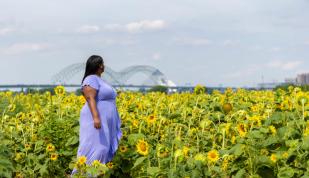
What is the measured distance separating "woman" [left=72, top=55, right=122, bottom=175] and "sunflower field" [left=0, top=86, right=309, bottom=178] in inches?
7.1

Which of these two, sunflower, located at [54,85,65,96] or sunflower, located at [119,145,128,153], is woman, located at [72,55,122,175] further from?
→ sunflower, located at [54,85,65,96]

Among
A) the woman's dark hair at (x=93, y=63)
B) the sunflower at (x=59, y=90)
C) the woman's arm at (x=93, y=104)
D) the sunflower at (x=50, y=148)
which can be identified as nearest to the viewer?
the woman's arm at (x=93, y=104)

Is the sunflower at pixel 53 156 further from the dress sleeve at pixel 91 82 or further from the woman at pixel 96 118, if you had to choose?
the dress sleeve at pixel 91 82

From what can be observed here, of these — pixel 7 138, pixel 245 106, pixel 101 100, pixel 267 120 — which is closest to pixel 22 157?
pixel 7 138

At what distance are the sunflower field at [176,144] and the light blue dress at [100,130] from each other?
0.14 metres

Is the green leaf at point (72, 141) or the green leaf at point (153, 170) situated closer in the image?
the green leaf at point (153, 170)

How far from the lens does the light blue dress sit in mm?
6125

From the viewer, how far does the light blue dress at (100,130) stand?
6125 mm

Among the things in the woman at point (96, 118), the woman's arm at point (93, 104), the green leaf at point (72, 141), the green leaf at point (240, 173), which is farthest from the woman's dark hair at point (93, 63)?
→ the green leaf at point (240, 173)

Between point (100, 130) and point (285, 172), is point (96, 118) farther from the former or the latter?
point (285, 172)

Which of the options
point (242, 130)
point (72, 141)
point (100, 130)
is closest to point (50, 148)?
point (72, 141)

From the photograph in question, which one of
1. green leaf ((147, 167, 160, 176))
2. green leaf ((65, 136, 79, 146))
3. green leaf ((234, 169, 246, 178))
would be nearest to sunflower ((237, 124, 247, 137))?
green leaf ((234, 169, 246, 178))

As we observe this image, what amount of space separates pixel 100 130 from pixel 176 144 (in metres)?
1.22

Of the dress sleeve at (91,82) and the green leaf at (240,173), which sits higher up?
the dress sleeve at (91,82)
